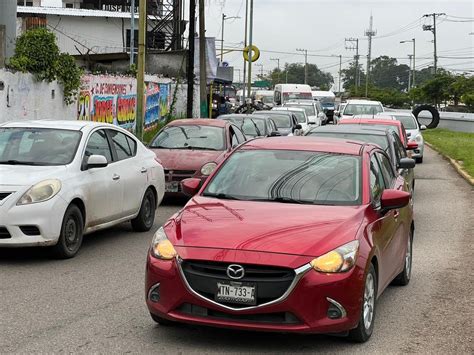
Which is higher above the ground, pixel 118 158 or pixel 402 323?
pixel 118 158

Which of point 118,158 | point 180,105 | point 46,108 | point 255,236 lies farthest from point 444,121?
point 255,236

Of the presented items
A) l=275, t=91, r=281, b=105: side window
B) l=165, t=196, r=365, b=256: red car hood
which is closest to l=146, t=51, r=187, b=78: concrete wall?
l=275, t=91, r=281, b=105: side window

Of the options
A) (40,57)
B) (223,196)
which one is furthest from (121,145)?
(40,57)

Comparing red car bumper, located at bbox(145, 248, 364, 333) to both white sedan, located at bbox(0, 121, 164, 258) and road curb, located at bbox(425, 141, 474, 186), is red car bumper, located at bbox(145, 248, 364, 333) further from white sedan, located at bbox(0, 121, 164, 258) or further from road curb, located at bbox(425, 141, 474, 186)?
road curb, located at bbox(425, 141, 474, 186)

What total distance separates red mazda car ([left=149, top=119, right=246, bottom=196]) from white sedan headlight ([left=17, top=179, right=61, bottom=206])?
5192mm

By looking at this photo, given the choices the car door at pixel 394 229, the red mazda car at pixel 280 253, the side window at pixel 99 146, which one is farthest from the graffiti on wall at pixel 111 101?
the red mazda car at pixel 280 253

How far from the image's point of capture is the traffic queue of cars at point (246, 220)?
5.50 m

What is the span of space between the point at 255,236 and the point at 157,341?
108 centimetres

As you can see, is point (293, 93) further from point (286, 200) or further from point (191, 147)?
point (286, 200)

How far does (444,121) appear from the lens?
51094mm

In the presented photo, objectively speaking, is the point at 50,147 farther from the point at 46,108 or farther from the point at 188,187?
the point at 46,108

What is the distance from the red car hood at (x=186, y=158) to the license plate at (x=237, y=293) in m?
8.93

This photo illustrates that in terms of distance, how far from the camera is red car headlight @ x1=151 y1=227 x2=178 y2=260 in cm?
575

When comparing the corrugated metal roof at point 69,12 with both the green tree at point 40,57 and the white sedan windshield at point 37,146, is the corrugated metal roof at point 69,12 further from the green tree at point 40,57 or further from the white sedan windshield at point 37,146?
the white sedan windshield at point 37,146
